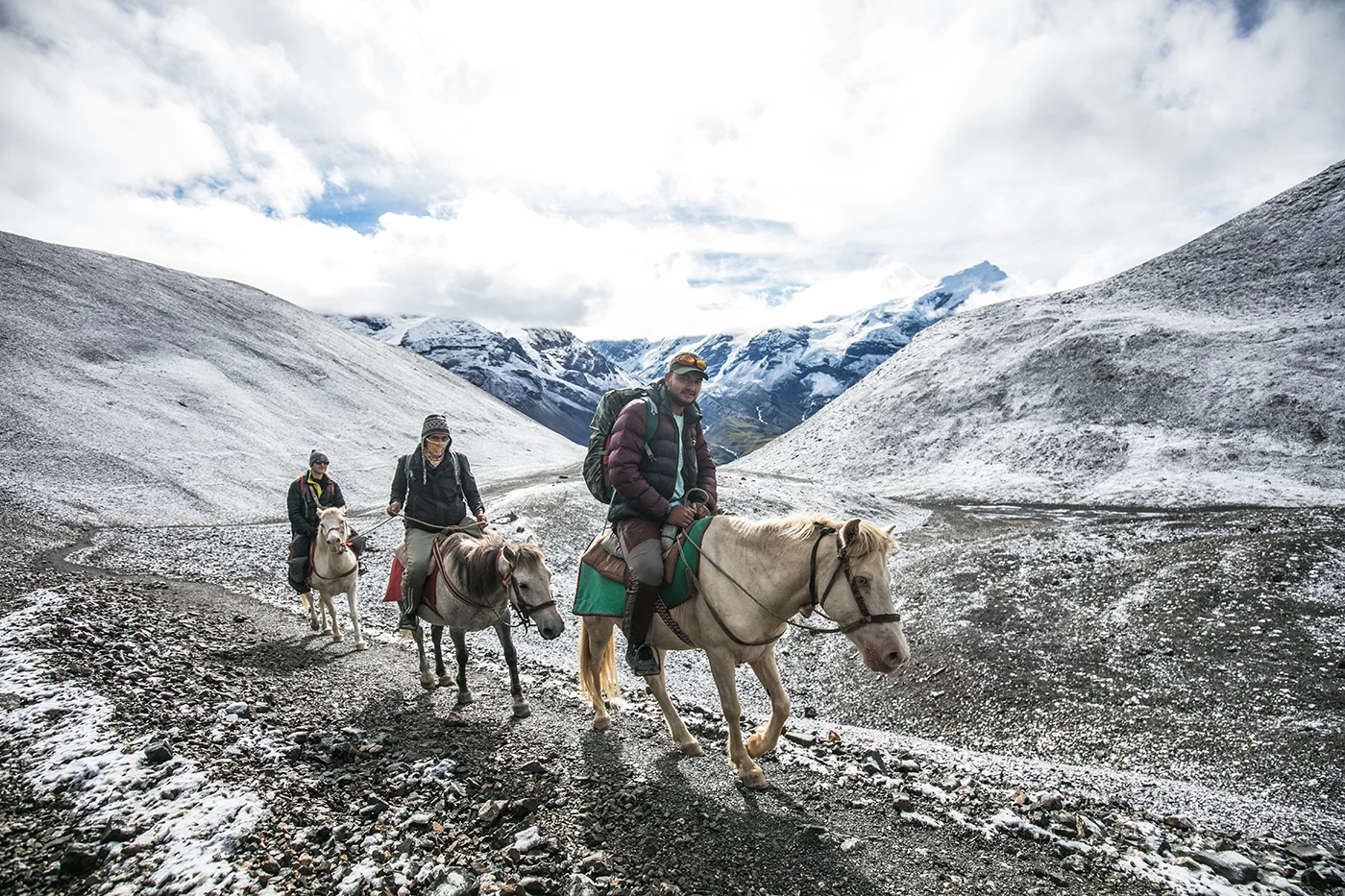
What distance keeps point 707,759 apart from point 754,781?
894mm

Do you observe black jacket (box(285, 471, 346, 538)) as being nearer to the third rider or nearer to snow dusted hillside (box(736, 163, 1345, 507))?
the third rider

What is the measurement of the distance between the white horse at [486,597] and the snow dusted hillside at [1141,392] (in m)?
39.3

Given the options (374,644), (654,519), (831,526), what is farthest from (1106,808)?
(374,644)

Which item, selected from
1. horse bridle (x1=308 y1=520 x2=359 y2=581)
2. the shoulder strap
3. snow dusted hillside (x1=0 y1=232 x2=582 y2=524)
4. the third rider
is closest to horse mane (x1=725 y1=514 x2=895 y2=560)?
the shoulder strap

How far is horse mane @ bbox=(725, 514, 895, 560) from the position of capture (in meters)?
5.39

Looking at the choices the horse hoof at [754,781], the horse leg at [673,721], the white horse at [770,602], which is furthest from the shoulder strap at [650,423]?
the horse hoof at [754,781]

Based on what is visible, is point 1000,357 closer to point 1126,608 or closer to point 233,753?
point 1126,608

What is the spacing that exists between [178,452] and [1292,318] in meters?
94.8

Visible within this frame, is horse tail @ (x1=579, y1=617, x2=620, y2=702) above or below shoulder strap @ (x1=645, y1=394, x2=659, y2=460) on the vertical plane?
below

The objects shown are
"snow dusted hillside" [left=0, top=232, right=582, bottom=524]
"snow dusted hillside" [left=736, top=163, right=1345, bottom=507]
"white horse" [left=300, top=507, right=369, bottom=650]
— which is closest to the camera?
"white horse" [left=300, top=507, right=369, bottom=650]

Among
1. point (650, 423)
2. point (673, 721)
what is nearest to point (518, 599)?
point (673, 721)

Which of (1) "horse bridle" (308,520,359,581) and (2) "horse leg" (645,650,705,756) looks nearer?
(2) "horse leg" (645,650,705,756)

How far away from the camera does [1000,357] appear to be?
64.5 meters

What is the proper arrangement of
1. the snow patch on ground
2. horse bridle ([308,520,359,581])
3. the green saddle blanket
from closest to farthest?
the snow patch on ground, the green saddle blanket, horse bridle ([308,520,359,581])
